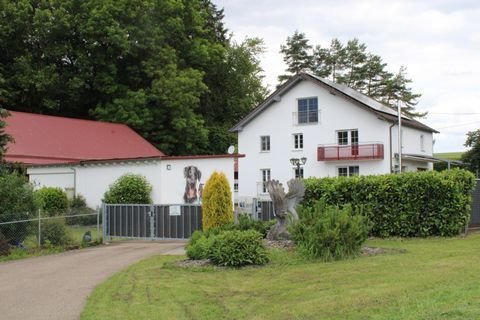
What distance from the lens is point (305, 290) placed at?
9.30 meters

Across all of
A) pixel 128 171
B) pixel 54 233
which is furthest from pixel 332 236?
pixel 128 171

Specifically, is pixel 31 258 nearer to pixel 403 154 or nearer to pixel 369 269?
pixel 369 269

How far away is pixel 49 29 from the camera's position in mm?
47562

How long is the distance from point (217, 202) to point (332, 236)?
18.1 ft

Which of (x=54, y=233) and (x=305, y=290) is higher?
(x=54, y=233)

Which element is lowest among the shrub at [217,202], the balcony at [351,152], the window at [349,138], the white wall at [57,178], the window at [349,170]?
the shrub at [217,202]

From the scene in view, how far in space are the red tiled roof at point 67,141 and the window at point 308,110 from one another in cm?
1227

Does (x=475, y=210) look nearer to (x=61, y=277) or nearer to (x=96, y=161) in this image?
(x=61, y=277)

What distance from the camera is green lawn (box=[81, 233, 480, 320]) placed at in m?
7.55

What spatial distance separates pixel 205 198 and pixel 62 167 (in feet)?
59.5

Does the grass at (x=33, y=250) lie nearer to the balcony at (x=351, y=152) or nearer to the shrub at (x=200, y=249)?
the shrub at (x=200, y=249)

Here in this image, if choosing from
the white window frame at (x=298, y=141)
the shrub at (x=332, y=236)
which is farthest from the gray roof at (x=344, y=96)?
the shrub at (x=332, y=236)

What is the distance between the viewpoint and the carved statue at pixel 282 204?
16.5 meters

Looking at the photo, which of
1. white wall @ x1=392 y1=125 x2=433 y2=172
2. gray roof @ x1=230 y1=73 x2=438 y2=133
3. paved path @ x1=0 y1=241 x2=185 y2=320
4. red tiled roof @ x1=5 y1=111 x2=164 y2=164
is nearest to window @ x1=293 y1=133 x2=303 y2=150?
gray roof @ x1=230 y1=73 x2=438 y2=133
